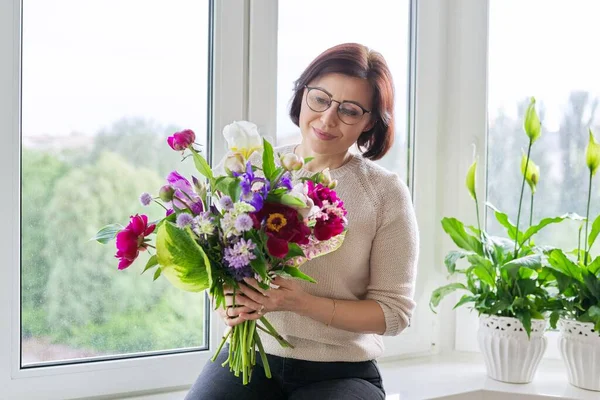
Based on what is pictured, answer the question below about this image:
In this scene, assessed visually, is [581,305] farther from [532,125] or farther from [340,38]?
[340,38]

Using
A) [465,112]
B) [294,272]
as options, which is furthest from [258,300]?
[465,112]

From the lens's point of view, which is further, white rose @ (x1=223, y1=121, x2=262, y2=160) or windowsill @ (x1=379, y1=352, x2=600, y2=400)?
windowsill @ (x1=379, y1=352, x2=600, y2=400)

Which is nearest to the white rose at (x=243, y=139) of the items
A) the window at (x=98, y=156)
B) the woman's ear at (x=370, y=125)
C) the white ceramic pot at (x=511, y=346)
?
the woman's ear at (x=370, y=125)

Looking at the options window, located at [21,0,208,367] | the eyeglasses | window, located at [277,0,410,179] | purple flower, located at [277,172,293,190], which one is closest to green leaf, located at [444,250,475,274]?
window, located at [277,0,410,179]

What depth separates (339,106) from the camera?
5.30ft

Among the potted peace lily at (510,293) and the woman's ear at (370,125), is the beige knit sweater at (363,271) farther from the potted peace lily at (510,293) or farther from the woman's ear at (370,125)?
the potted peace lily at (510,293)

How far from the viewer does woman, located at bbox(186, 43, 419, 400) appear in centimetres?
154

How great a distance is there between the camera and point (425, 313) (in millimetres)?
2287

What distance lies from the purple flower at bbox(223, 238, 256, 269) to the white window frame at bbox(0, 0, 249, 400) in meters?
0.68

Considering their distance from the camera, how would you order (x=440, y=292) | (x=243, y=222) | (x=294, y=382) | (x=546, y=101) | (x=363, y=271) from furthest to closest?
(x=546, y=101), (x=440, y=292), (x=363, y=271), (x=294, y=382), (x=243, y=222)

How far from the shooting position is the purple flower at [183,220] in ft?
4.05

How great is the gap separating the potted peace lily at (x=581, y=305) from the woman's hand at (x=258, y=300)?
33.9 inches

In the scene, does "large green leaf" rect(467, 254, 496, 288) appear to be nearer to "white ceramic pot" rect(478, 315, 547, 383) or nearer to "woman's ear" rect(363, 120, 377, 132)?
"white ceramic pot" rect(478, 315, 547, 383)

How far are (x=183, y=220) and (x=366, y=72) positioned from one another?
2.09ft
